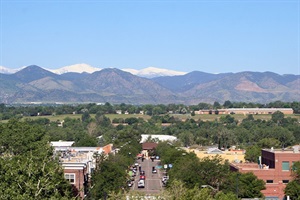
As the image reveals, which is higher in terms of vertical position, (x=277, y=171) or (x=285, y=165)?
(x=285, y=165)

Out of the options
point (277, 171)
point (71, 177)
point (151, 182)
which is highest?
point (71, 177)

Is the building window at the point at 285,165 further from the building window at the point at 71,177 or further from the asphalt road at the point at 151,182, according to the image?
the building window at the point at 71,177

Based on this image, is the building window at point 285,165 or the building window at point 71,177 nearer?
the building window at point 71,177

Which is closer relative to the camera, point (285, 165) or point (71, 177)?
point (71, 177)

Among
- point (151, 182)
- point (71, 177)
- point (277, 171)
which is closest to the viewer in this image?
point (71, 177)

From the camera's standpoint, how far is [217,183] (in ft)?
241

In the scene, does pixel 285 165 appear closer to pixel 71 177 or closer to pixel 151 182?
pixel 151 182

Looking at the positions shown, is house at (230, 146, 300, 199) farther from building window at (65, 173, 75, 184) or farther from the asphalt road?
building window at (65, 173, 75, 184)

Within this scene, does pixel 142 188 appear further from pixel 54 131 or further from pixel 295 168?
pixel 54 131

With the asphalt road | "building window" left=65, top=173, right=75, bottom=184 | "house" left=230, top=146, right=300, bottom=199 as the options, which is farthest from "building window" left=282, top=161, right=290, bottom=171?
"building window" left=65, top=173, right=75, bottom=184

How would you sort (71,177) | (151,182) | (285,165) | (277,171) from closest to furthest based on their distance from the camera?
(71,177) → (277,171) → (285,165) → (151,182)

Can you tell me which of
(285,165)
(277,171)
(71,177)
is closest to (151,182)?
(285,165)

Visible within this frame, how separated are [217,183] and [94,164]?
20.7 m

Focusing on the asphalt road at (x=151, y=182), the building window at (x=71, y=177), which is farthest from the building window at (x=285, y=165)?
the building window at (x=71, y=177)
